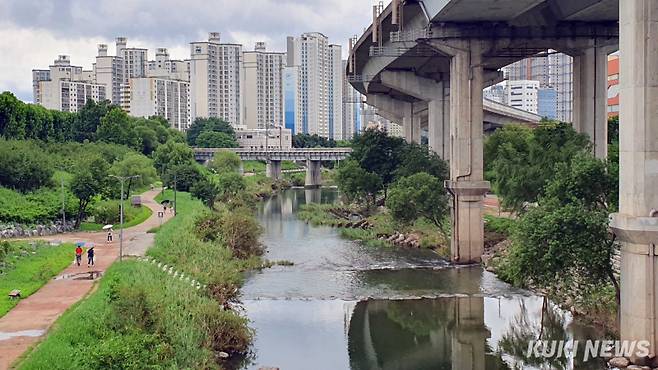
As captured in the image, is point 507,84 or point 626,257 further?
point 507,84

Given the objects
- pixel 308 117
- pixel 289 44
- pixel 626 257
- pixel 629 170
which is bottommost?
pixel 626 257

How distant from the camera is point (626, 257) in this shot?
61.5 ft

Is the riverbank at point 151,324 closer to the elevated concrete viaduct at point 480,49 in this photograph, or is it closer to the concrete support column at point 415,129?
the elevated concrete viaduct at point 480,49

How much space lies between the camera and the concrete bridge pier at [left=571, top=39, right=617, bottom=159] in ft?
120

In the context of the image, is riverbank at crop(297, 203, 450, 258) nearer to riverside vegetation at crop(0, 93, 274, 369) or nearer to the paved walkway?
riverside vegetation at crop(0, 93, 274, 369)

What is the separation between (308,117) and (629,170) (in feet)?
493

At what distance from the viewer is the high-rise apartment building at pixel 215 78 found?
153 metres

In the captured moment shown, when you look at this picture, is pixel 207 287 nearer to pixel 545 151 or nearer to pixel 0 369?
pixel 0 369

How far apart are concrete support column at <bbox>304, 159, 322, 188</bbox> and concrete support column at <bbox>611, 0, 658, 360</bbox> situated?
256ft

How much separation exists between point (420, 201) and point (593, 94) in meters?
10.0

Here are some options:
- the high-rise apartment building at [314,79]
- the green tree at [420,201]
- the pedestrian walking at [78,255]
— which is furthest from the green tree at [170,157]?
the high-rise apartment building at [314,79]

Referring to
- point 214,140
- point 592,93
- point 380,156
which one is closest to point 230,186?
point 380,156

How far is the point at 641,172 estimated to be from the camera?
18422 mm

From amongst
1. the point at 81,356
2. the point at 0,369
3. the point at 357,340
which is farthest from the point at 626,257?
the point at 0,369
